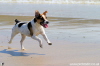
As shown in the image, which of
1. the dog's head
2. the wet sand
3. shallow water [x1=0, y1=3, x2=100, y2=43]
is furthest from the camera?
shallow water [x1=0, y1=3, x2=100, y2=43]

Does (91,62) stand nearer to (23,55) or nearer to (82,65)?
(82,65)

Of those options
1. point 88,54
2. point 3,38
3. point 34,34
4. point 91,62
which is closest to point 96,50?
point 88,54

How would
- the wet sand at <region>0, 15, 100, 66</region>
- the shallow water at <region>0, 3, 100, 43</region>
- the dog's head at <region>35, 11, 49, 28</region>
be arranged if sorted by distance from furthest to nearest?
the shallow water at <region>0, 3, 100, 43</region>, the dog's head at <region>35, 11, 49, 28</region>, the wet sand at <region>0, 15, 100, 66</region>


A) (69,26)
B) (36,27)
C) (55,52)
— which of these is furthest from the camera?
(69,26)

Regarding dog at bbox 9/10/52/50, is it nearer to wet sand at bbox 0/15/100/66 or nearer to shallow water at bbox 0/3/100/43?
wet sand at bbox 0/15/100/66

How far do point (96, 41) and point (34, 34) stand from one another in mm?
2487

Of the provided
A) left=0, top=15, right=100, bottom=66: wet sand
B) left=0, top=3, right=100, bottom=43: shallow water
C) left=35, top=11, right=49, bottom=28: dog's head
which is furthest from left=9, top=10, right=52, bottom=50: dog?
left=0, top=3, right=100, bottom=43: shallow water

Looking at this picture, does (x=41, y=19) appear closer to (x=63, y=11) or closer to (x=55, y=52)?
(x=55, y=52)

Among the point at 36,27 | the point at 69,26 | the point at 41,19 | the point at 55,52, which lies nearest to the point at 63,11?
the point at 69,26

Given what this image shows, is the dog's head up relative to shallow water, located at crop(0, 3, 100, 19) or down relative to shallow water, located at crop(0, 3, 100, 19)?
up

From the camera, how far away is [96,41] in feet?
30.5

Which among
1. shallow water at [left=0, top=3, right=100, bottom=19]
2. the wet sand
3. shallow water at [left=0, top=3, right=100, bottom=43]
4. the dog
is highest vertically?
the dog

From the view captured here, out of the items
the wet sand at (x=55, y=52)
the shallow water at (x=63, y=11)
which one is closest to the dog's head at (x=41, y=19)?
the wet sand at (x=55, y=52)

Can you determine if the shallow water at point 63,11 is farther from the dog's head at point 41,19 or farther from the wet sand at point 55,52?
the dog's head at point 41,19
